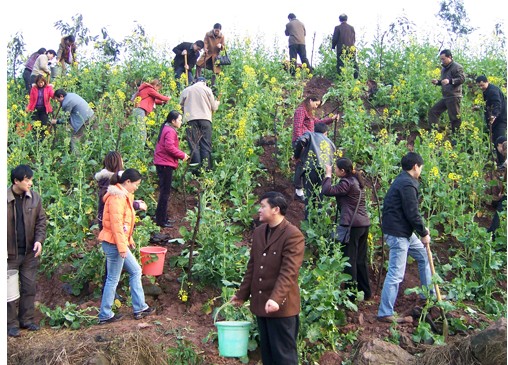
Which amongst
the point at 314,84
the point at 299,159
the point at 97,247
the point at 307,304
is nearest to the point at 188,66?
the point at 314,84

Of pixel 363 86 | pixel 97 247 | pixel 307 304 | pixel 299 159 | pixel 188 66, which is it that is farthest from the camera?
pixel 188 66

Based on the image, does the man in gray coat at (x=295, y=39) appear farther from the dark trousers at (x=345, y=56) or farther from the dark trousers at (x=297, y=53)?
the dark trousers at (x=345, y=56)

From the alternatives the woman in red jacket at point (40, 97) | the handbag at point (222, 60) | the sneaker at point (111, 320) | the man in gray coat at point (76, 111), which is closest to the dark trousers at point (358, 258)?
the sneaker at point (111, 320)

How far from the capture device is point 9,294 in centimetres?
620

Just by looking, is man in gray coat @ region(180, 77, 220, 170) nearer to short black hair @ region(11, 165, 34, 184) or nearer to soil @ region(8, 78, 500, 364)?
soil @ region(8, 78, 500, 364)

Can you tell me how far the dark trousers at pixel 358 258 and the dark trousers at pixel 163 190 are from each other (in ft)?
8.26

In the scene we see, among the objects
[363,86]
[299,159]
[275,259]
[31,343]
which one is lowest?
[31,343]

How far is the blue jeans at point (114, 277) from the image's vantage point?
255 inches

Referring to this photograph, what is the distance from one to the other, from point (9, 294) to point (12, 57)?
10.8 meters

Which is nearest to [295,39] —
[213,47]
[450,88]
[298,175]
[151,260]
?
[213,47]

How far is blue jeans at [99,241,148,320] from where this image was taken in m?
6.46

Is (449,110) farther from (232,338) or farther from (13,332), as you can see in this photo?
(13,332)

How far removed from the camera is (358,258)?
7.25 m

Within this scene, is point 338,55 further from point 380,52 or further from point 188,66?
point 188,66
